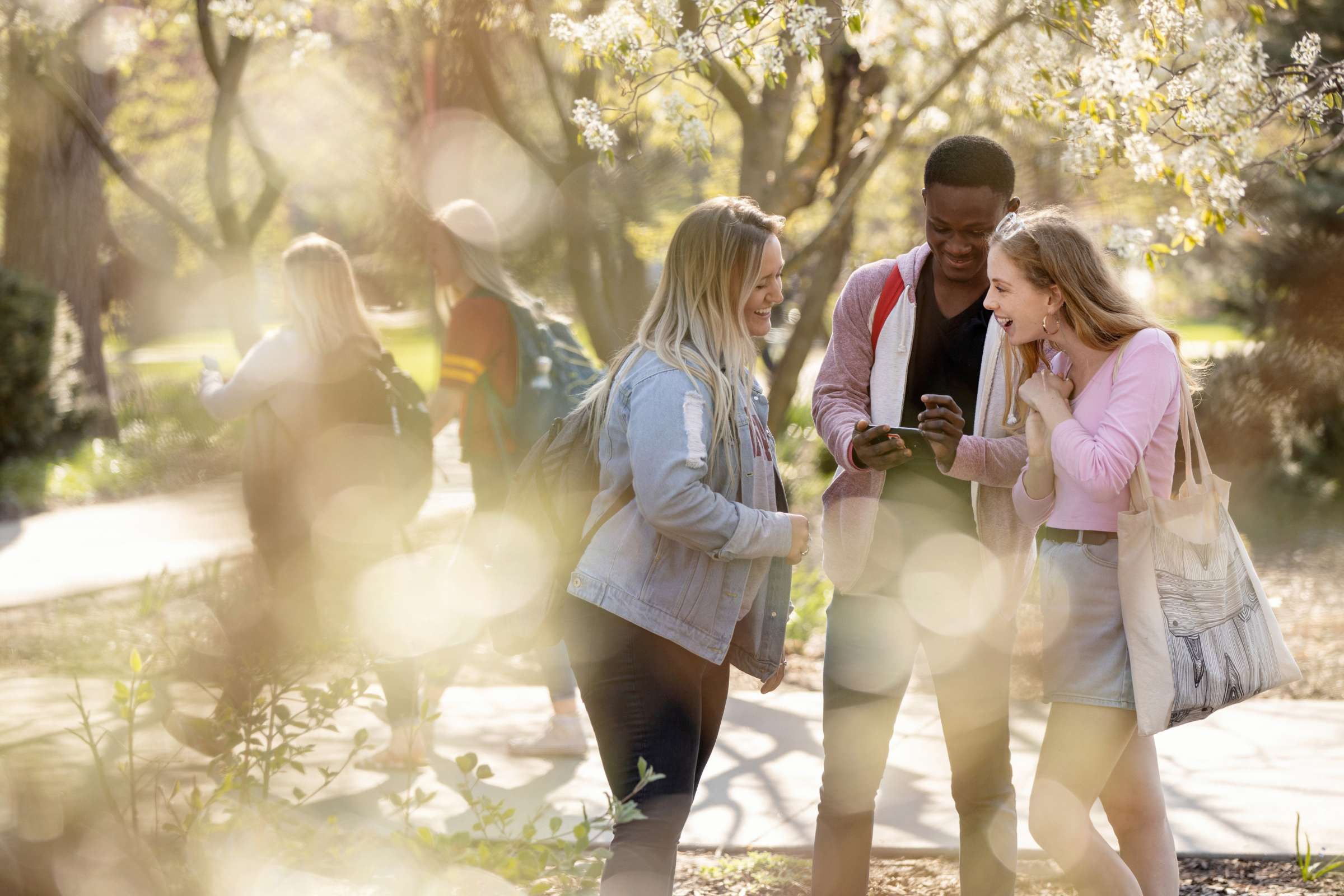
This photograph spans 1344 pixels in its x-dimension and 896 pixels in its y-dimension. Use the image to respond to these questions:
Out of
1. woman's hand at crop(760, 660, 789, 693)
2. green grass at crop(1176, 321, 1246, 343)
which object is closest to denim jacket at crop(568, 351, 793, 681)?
woman's hand at crop(760, 660, 789, 693)

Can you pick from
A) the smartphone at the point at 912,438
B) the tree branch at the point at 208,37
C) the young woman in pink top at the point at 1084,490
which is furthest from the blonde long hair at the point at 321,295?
the tree branch at the point at 208,37

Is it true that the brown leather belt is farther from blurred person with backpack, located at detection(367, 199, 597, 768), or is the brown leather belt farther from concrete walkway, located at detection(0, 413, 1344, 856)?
blurred person with backpack, located at detection(367, 199, 597, 768)

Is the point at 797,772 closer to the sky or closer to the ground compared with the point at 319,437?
closer to the ground

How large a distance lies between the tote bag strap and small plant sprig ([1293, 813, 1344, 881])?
1.35m

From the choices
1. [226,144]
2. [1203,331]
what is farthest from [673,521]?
[1203,331]

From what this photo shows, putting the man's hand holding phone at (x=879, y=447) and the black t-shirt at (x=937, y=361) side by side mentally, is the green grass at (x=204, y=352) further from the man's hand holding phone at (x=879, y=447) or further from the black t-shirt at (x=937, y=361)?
the man's hand holding phone at (x=879, y=447)

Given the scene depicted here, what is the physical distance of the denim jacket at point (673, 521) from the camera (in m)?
2.47

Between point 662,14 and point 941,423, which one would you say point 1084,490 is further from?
point 662,14

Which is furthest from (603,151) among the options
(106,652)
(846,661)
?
(106,652)

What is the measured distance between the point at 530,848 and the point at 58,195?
1118 centimetres

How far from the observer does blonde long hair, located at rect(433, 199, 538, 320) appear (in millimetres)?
4379

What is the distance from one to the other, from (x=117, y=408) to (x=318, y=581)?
11.4 metres

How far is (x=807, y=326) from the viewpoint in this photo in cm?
866

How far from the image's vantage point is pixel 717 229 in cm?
263
